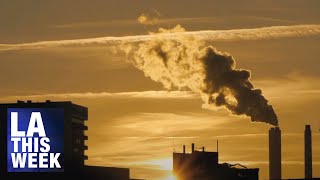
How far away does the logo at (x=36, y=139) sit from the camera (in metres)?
189

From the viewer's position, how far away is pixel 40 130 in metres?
188

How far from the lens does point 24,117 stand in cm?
19025

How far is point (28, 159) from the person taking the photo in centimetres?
19050

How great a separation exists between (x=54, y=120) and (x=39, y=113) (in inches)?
94.5

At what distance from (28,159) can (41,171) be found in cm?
299

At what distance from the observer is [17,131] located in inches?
7510

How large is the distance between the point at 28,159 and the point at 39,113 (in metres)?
7.13

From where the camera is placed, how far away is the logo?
189m

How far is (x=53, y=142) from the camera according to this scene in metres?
190

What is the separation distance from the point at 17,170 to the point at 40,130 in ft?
32.0

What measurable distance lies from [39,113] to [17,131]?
15.6ft

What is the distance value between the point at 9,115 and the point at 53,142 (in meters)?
8.79

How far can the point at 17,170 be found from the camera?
640 feet

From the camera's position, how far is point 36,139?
620ft
